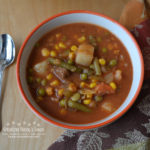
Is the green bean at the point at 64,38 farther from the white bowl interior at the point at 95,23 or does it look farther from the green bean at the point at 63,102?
the green bean at the point at 63,102

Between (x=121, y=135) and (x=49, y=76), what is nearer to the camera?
(x=121, y=135)

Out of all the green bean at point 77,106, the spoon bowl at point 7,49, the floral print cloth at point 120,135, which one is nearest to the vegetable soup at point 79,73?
the green bean at point 77,106

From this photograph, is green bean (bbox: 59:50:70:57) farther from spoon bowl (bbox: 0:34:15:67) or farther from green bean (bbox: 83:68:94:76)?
spoon bowl (bbox: 0:34:15:67)

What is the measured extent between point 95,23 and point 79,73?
2.41 feet

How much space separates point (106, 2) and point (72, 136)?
1.93m

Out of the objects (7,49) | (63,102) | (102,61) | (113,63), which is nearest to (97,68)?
(102,61)

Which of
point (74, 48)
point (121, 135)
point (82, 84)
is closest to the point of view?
point (121, 135)

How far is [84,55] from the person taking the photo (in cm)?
264

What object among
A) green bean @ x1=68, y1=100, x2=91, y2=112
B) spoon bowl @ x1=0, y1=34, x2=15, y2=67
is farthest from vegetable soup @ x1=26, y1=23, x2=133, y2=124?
spoon bowl @ x1=0, y1=34, x2=15, y2=67

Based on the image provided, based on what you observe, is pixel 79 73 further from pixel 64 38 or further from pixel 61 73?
pixel 64 38

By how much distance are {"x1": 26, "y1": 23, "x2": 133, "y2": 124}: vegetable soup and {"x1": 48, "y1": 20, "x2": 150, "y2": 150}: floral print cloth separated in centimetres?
16

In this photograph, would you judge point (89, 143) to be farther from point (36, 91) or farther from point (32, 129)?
point (36, 91)

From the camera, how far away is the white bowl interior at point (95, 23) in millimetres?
2527

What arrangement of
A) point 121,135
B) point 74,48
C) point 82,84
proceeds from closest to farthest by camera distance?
1. point 121,135
2. point 82,84
3. point 74,48
